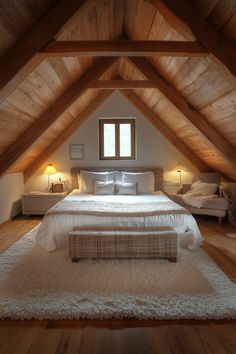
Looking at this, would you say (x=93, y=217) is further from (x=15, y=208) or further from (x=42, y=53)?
(x=15, y=208)

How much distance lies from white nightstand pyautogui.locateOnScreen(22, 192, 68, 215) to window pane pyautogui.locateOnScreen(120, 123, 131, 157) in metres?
1.76

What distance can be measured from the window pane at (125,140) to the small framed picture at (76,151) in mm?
918

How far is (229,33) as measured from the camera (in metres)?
2.36

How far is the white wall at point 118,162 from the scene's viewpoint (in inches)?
216

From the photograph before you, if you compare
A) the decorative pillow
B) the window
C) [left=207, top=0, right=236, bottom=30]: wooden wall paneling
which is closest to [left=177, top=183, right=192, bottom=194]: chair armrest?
the decorative pillow

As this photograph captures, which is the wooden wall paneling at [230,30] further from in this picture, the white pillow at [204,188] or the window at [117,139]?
the window at [117,139]

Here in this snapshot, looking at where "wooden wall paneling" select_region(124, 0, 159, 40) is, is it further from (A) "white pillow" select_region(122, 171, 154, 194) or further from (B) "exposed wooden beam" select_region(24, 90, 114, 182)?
(A) "white pillow" select_region(122, 171, 154, 194)

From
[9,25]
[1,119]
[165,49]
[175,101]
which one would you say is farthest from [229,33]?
[1,119]

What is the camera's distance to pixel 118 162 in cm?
562

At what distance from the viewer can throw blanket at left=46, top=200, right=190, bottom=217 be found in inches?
129

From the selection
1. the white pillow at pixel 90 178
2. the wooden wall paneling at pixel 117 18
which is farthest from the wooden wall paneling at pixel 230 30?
the white pillow at pixel 90 178

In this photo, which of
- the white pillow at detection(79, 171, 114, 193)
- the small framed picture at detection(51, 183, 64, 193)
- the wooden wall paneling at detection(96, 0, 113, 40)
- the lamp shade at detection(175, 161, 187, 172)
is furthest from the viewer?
the lamp shade at detection(175, 161, 187, 172)

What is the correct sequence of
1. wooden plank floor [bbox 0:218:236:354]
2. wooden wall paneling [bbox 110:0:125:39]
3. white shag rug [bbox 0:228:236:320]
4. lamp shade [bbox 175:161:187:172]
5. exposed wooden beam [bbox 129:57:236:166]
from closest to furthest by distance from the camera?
wooden plank floor [bbox 0:218:236:354] → white shag rug [bbox 0:228:236:320] → wooden wall paneling [bbox 110:0:125:39] → exposed wooden beam [bbox 129:57:236:166] → lamp shade [bbox 175:161:187:172]

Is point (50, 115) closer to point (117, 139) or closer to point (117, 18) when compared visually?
point (117, 18)
